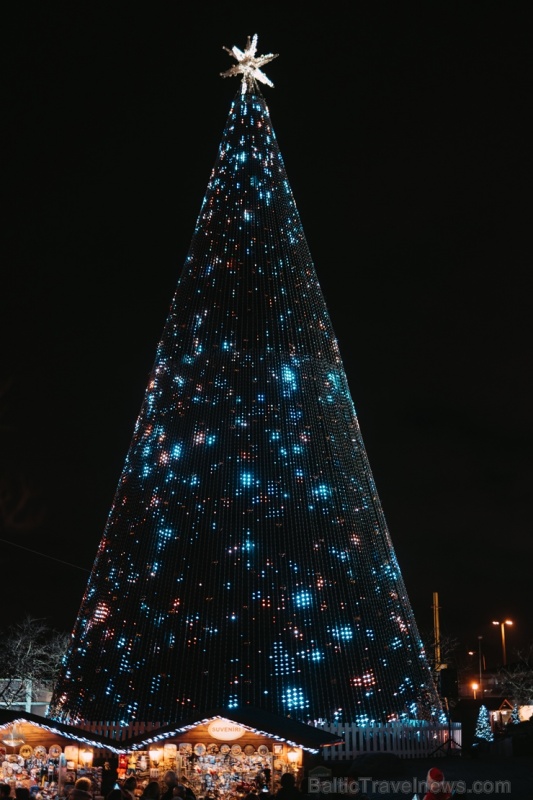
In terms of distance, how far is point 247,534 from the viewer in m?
13.9

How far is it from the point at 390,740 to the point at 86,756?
452 cm

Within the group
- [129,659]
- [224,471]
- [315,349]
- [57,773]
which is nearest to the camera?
[57,773]

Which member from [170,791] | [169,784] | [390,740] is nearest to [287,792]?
[170,791]

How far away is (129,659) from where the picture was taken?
1348 cm

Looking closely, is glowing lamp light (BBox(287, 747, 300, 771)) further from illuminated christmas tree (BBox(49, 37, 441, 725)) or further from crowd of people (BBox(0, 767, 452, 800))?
illuminated christmas tree (BBox(49, 37, 441, 725))

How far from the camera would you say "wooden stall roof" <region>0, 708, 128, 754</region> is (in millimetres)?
12047

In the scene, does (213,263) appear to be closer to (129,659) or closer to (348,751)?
(129,659)

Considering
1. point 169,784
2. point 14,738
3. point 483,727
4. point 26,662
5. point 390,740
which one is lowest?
point 169,784

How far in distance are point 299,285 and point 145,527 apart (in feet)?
17.5

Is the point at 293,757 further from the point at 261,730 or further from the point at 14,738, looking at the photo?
the point at 14,738

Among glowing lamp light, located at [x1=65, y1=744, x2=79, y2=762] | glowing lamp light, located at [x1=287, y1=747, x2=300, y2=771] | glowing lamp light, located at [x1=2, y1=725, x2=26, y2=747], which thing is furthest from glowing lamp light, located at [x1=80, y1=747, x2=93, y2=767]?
glowing lamp light, located at [x1=287, y1=747, x2=300, y2=771]

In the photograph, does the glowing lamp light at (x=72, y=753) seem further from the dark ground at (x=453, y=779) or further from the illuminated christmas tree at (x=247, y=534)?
the dark ground at (x=453, y=779)

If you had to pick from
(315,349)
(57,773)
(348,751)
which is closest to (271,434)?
(315,349)

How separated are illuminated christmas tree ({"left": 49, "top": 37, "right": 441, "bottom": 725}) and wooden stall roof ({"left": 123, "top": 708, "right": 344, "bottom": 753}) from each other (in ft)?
2.80
